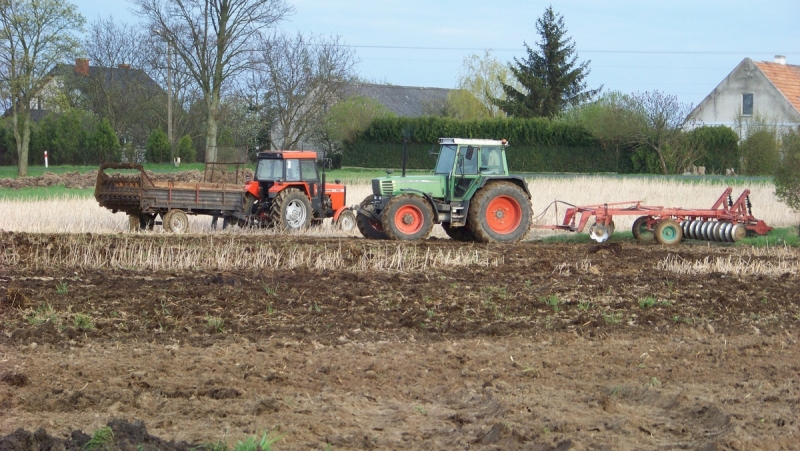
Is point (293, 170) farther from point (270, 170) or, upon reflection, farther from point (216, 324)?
point (216, 324)

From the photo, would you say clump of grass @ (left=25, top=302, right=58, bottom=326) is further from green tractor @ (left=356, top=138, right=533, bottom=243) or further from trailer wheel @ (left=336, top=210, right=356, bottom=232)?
trailer wheel @ (left=336, top=210, right=356, bottom=232)

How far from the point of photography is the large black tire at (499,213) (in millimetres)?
15828

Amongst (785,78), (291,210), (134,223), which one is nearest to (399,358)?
(291,210)

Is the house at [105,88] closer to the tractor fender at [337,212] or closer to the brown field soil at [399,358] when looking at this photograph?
the tractor fender at [337,212]

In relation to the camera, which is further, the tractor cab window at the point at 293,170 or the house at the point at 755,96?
the house at the point at 755,96

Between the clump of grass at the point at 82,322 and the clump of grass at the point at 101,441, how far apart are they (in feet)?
12.2

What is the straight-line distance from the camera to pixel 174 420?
221 inches

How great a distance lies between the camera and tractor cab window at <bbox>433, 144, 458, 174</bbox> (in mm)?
15992

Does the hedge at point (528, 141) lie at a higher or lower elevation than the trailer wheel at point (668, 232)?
higher

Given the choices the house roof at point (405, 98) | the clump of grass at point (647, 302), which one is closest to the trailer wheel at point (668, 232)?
the clump of grass at point (647, 302)

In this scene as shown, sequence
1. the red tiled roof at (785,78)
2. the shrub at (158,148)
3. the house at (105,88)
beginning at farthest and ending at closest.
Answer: the house at (105,88), the shrub at (158,148), the red tiled roof at (785,78)

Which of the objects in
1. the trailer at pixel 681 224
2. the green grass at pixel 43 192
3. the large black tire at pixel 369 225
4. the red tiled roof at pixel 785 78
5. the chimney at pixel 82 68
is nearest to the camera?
the large black tire at pixel 369 225

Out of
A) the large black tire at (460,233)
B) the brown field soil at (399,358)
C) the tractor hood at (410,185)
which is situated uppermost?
the tractor hood at (410,185)

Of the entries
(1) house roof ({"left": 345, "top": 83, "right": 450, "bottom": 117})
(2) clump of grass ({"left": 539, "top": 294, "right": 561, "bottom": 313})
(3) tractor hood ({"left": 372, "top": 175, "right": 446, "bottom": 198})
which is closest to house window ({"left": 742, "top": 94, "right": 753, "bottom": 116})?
(1) house roof ({"left": 345, "top": 83, "right": 450, "bottom": 117})
